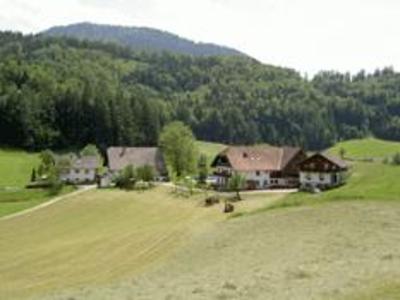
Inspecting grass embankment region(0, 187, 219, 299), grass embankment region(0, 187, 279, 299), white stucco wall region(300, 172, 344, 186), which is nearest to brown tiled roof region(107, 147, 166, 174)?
grass embankment region(0, 187, 279, 299)

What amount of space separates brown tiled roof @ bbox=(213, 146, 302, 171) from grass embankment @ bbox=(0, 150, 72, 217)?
23674 mm

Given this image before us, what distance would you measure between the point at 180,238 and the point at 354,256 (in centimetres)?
1843

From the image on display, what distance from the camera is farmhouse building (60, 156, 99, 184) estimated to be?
114m

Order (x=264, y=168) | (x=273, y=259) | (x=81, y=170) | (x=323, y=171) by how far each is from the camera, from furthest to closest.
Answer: (x=81, y=170) < (x=264, y=168) < (x=323, y=171) < (x=273, y=259)

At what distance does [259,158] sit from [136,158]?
2515cm

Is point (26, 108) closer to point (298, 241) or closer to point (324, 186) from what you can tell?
point (324, 186)

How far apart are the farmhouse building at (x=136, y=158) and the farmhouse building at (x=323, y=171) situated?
30.3 meters

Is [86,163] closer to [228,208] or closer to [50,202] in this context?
[50,202]

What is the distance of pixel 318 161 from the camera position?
3541 inches

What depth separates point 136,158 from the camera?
117688 millimetres

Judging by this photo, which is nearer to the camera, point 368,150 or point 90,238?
point 90,238

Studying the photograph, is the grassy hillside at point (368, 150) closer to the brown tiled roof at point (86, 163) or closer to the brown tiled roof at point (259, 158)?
the brown tiled roof at point (259, 158)

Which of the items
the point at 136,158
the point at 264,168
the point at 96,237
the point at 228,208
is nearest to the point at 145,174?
the point at 264,168

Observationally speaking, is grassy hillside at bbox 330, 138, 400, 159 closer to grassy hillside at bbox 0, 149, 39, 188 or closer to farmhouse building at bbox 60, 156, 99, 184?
farmhouse building at bbox 60, 156, 99, 184
